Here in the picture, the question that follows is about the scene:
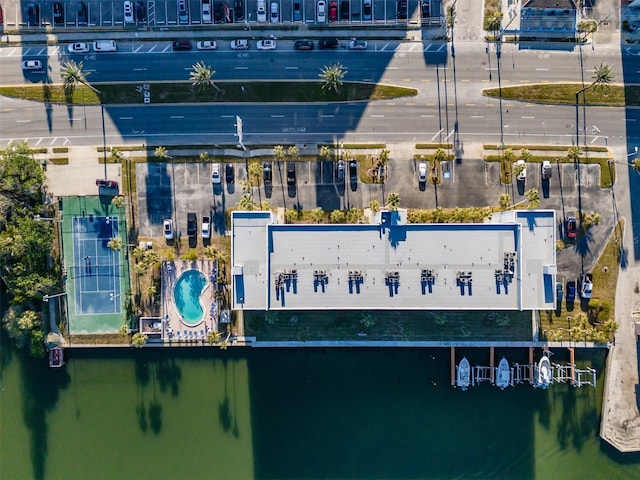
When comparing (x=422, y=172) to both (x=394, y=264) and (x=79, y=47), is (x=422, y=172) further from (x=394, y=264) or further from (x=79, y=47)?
(x=79, y=47)

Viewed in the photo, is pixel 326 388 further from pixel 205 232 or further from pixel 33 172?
pixel 33 172

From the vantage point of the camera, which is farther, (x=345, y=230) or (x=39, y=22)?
(x=39, y=22)

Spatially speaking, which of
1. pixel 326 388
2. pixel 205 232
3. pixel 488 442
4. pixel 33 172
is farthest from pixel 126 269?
pixel 488 442

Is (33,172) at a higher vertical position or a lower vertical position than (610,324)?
higher

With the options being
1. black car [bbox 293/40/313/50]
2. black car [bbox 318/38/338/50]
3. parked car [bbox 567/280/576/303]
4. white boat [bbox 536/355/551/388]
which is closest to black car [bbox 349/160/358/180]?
black car [bbox 318/38/338/50]

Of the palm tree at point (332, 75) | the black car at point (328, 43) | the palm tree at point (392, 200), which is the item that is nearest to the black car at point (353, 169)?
the palm tree at point (392, 200)

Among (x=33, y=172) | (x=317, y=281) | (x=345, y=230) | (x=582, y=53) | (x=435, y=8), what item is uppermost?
(x=435, y=8)
